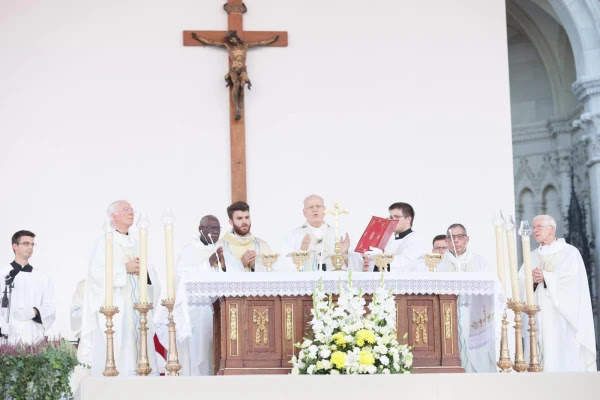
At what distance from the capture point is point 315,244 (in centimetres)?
947

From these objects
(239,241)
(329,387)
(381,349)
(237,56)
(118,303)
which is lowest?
(329,387)

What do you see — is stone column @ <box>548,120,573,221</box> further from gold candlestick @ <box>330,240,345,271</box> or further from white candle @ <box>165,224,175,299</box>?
white candle @ <box>165,224,175,299</box>

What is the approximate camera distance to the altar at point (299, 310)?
8.08 m

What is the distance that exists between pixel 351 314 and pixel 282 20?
5.78 m

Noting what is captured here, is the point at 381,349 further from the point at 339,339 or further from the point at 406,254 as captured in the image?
the point at 406,254

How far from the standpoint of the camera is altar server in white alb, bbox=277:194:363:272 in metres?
9.01

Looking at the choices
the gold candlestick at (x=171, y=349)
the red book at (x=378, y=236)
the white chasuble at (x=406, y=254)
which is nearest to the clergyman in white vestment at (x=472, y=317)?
the white chasuble at (x=406, y=254)

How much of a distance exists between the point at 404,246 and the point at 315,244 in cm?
77

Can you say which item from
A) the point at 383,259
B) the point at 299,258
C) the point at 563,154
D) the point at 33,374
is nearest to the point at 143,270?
the point at 299,258

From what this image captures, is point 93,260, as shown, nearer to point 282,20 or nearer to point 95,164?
point 95,164

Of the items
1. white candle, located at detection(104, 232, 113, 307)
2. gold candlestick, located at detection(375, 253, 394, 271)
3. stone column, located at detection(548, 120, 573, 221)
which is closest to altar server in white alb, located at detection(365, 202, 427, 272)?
gold candlestick, located at detection(375, 253, 394, 271)

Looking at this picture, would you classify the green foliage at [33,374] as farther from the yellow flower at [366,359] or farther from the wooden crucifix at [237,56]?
the wooden crucifix at [237,56]

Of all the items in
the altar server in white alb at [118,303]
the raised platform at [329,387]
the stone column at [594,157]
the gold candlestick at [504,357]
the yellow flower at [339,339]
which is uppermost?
the stone column at [594,157]

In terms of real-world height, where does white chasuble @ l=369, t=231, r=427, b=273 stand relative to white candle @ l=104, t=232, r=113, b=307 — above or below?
above
